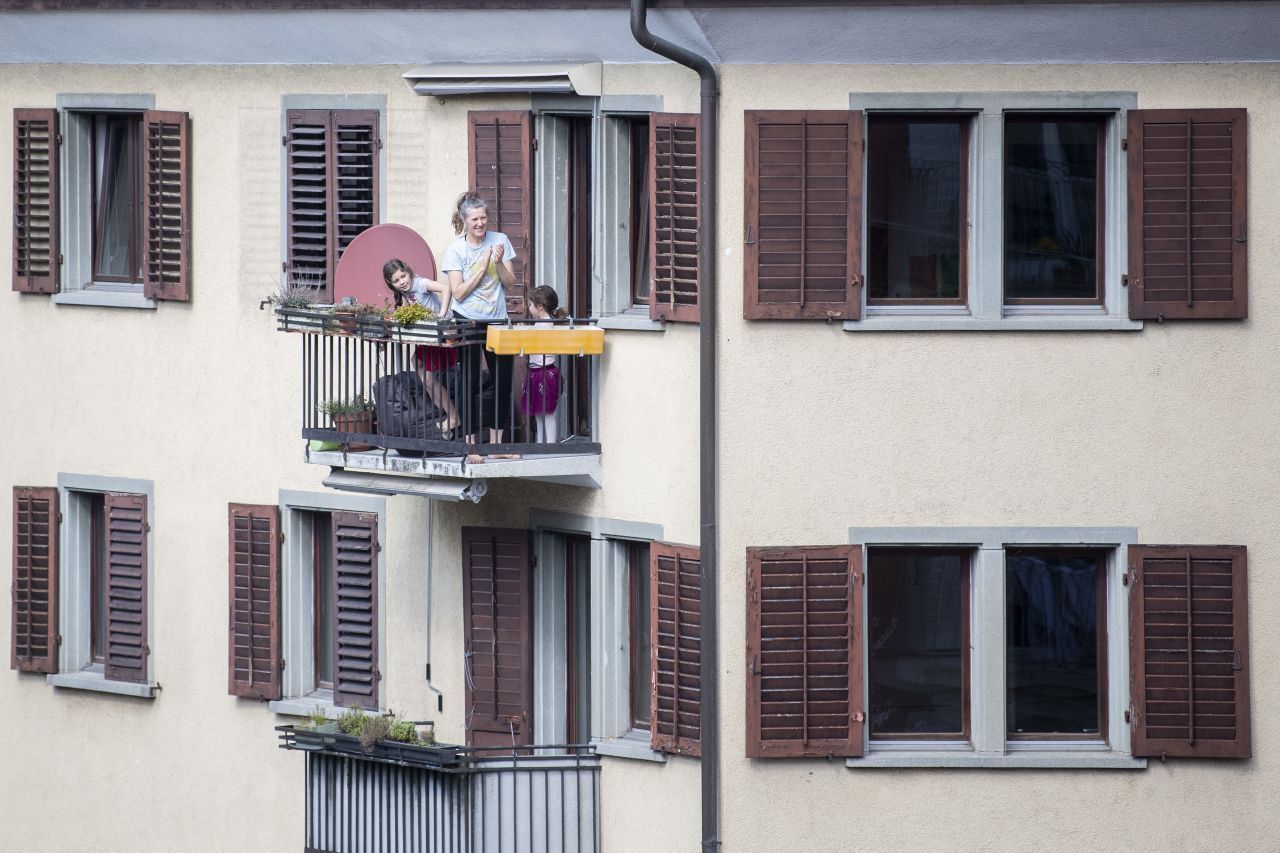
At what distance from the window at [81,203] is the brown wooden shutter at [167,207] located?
22 cm

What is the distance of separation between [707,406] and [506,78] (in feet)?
10.2

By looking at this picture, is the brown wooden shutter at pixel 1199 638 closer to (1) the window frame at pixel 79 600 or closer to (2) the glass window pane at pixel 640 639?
(2) the glass window pane at pixel 640 639

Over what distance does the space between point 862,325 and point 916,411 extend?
0.75 m

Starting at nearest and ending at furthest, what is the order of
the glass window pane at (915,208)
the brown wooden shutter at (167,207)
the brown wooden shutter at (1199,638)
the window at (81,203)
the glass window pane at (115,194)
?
the brown wooden shutter at (1199,638), the glass window pane at (915,208), the brown wooden shutter at (167,207), the window at (81,203), the glass window pane at (115,194)

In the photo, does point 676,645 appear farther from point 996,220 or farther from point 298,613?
point 996,220

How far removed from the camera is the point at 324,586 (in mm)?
22500

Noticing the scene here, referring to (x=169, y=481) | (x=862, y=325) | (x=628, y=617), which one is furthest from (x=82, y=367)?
(x=862, y=325)

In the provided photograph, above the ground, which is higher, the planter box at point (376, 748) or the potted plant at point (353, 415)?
the potted plant at point (353, 415)

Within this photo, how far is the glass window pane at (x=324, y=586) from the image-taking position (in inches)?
885

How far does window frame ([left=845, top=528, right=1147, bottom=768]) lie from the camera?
64.8 ft

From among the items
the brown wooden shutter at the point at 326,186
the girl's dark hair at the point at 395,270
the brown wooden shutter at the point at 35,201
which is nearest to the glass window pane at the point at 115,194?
the brown wooden shutter at the point at 35,201

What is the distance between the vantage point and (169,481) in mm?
22781

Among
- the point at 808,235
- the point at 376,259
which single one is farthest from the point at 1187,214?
Result: the point at 376,259

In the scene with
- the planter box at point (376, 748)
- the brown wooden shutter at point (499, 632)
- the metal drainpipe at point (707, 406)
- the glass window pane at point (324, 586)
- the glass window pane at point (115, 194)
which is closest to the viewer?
the metal drainpipe at point (707, 406)
